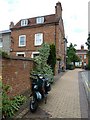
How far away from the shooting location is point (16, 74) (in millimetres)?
7215

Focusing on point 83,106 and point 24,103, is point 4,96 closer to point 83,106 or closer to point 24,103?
point 24,103

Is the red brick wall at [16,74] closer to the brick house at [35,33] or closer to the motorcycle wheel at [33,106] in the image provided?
the motorcycle wheel at [33,106]

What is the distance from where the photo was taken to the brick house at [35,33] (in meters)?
23.5

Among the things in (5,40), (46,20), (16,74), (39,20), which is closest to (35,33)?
(39,20)

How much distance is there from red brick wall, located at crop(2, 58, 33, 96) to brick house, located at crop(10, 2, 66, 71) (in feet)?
49.0

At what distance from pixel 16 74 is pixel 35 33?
18258 millimetres

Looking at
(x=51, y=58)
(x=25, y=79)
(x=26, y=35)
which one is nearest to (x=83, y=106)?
(x=25, y=79)

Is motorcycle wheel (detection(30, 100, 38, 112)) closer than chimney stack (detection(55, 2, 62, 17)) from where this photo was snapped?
Yes

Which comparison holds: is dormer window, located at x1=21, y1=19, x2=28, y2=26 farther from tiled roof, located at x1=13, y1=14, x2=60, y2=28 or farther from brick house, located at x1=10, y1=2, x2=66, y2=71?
tiled roof, located at x1=13, y1=14, x2=60, y2=28

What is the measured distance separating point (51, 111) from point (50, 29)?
18303mm

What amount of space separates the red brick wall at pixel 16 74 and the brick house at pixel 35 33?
14928mm

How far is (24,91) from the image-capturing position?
8.32 metres

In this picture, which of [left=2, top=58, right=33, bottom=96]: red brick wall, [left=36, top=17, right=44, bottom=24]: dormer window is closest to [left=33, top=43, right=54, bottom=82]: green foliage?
[left=2, top=58, right=33, bottom=96]: red brick wall

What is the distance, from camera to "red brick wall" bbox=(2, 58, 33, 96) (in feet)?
20.0
